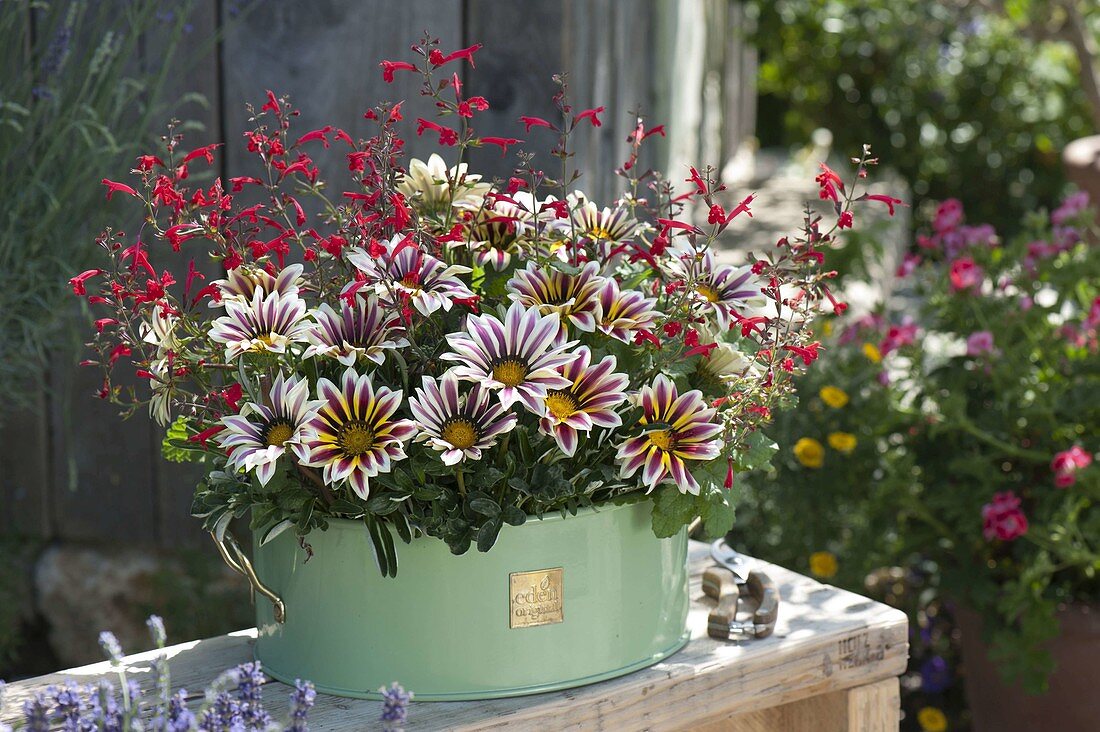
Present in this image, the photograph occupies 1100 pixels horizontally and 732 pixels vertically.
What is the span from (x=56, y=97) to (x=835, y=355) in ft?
4.60

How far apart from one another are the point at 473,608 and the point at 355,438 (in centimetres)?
20

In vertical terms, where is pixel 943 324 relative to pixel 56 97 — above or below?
below

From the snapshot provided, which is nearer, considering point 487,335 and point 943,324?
point 487,335

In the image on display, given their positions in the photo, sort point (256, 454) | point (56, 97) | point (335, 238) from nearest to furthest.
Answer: point (256, 454) < point (335, 238) < point (56, 97)

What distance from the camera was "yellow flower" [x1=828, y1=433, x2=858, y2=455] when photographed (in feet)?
7.08

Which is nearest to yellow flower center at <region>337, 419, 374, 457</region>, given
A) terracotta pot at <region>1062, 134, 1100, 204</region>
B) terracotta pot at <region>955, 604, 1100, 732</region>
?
terracotta pot at <region>955, 604, 1100, 732</region>

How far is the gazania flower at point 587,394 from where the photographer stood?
3.38 ft

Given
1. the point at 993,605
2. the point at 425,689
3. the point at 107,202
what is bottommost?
the point at 993,605

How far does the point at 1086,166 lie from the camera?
398 cm

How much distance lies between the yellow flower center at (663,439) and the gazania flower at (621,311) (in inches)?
3.3

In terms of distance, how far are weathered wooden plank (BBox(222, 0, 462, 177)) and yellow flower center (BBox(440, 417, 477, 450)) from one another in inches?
40.5

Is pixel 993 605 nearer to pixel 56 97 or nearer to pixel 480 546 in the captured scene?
pixel 480 546

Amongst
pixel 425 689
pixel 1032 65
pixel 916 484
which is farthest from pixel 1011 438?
pixel 1032 65

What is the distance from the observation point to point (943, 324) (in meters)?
2.20
